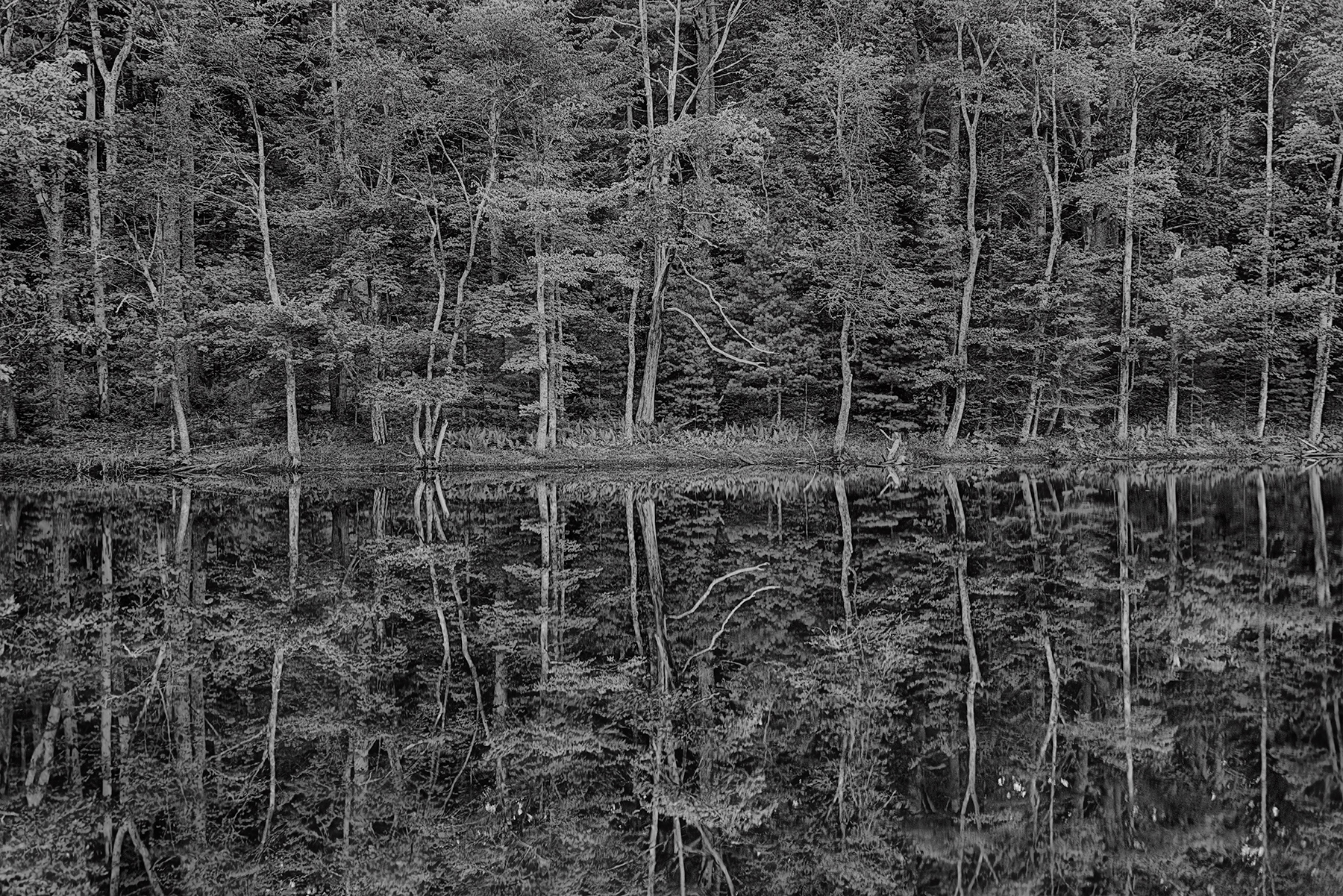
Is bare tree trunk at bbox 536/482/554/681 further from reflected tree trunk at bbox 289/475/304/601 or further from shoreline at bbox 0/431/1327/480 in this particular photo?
shoreline at bbox 0/431/1327/480

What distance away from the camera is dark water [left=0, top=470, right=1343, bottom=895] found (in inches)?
156

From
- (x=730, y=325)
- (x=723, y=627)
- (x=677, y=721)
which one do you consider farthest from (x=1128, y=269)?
(x=677, y=721)

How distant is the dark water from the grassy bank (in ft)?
40.7

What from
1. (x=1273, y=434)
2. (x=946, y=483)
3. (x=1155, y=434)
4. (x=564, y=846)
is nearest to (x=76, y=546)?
(x=564, y=846)

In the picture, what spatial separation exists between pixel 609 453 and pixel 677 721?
19053 mm

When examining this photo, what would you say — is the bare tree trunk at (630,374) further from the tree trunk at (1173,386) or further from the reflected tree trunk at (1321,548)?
the reflected tree trunk at (1321,548)

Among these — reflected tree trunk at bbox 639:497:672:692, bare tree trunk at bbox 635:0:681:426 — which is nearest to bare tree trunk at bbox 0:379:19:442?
bare tree trunk at bbox 635:0:681:426

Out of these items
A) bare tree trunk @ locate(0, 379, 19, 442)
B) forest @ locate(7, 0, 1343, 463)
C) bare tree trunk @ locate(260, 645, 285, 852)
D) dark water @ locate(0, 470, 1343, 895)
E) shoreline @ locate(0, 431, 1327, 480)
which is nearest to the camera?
dark water @ locate(0, 470, 1343, 895)

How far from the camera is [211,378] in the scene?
91.8ft

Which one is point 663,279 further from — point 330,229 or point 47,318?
point 47,318

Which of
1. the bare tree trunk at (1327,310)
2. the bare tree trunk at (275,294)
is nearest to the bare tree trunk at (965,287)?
the bare tree trunk at (1327,310)

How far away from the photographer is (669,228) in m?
24.2

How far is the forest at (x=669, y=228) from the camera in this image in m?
23.4

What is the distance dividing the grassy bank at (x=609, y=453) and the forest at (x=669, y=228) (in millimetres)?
501
